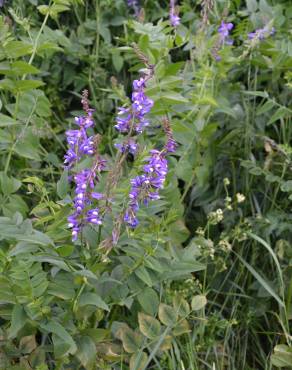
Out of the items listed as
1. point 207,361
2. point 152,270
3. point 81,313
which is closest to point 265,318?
point 207,361

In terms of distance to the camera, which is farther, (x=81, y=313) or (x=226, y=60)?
(x=226, y=60)

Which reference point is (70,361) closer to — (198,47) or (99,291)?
(99,291)

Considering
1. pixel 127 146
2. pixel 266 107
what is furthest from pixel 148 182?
pixel 266 107

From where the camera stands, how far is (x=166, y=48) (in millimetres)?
2557

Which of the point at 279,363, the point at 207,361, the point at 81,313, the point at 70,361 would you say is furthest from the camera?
the point at 207,361

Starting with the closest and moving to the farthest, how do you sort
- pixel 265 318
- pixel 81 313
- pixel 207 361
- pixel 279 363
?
pixel 81 313 → pixel 279 363 → pixel 207 361 → pixel 265 318

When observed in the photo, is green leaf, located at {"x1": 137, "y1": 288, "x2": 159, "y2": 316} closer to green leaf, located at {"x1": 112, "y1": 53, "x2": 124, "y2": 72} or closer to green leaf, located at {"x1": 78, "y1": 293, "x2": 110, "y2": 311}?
green leaf, located at {"x1": 78, "y1": 293, "x2": 110, "y2": 311}

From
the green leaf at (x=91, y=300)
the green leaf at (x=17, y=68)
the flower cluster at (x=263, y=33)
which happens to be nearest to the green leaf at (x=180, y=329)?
the green leaf at (x=91, y=300)

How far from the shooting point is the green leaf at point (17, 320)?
1906 millimetres

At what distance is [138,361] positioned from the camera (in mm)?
2168

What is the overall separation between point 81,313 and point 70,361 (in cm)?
22

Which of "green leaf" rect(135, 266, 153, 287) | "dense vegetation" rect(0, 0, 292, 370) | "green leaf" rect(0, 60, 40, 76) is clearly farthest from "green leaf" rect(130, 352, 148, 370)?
"green leaf" rect(0, 60, 40, 76)

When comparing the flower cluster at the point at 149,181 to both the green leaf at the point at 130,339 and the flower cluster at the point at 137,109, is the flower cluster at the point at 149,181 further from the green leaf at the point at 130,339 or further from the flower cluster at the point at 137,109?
the green leaf at the point at 130,339

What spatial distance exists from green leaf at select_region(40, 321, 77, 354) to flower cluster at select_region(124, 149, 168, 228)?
0.33 m
